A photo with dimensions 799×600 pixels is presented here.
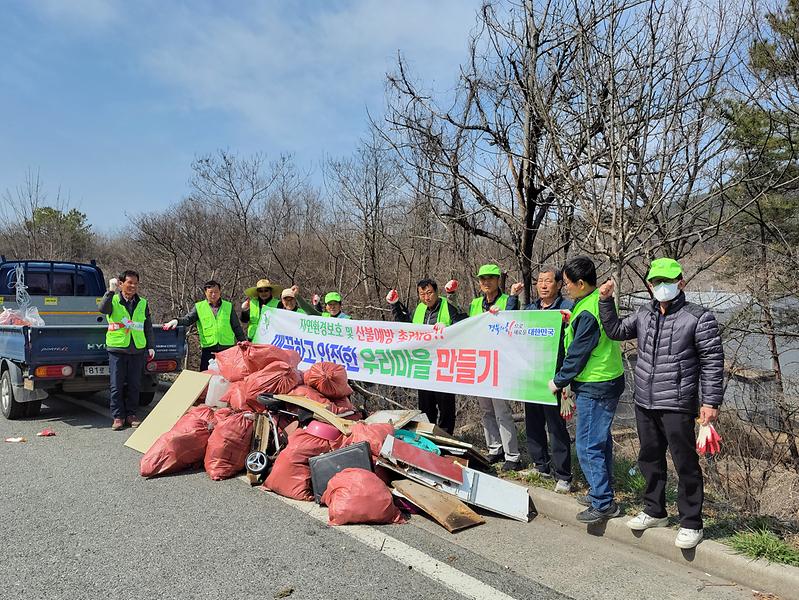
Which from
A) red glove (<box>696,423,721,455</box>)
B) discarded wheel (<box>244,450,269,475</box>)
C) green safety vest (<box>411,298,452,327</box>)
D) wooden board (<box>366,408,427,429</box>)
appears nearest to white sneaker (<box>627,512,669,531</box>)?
red glove (<box>696,423,721,455</box>)

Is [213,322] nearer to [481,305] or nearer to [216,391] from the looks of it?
[216,391]

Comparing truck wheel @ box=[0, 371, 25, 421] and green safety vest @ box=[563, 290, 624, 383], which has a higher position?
green safety vest @ box=[563, 290, 624, 383]

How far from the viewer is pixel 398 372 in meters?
6.43

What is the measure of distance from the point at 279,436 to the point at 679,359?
357 cm

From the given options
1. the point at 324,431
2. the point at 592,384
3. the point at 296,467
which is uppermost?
the point at 592,384

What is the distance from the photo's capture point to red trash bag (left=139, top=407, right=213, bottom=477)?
17.4 feet

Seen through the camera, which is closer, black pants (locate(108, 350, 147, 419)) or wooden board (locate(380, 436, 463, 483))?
wooden board (locate(380, 436, 463, 483))

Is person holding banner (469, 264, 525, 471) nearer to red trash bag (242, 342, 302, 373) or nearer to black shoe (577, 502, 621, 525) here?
black shoe (577, 502, 621, 525)

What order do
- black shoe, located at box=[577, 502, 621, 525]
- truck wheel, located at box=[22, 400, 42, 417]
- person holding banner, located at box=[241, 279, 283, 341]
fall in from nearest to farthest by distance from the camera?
black shoe, located at box=[577, 502, 621, 525] < truck wheel, located at box=[22, 400, 42, 417] < person holding banner, located at box=[241, 279, 283, 341]

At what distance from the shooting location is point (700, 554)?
11.5 feet

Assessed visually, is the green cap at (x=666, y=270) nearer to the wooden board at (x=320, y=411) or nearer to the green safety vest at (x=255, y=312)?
the wooden board at (x=320, y=411)

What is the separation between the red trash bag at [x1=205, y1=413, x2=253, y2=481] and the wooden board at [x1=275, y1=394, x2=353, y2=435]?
0.44 metres

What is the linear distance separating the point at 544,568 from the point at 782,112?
638cm

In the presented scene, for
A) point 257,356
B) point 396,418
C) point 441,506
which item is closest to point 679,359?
point 441,506
